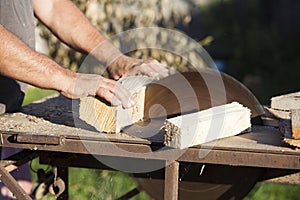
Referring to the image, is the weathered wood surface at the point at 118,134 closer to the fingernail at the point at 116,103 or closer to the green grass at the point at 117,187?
the fingernail at the point at 116,103

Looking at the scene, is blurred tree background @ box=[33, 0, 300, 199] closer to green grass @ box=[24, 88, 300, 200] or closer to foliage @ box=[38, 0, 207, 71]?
foliage @ box=[38, 0, 207, 71]

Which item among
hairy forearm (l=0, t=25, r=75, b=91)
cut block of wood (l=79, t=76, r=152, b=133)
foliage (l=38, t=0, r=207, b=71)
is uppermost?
foliage (l=38, t=0, r=207, b=71)

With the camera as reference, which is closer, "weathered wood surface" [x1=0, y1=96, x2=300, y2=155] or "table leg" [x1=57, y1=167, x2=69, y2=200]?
"weathered wood surface" [x1=0, y1=96, x2=300, y2=155]

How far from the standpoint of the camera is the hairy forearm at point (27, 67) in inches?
113

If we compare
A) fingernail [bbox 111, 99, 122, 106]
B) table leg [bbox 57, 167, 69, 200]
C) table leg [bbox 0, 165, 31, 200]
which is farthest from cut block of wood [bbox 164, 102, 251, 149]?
table leg [bbox 57, 167, 69, 200]

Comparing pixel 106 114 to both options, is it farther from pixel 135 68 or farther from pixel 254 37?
pixel 254 37

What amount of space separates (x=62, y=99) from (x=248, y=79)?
20.2 ft

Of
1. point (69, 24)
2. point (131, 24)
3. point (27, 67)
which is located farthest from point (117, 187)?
point (27, 67)

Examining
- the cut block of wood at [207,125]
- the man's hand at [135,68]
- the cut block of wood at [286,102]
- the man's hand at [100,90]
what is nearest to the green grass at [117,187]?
the man's hand at [135,68]

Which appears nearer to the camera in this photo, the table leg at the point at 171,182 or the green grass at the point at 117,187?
the table leg at the point at 171,182

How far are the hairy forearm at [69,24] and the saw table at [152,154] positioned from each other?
297mm

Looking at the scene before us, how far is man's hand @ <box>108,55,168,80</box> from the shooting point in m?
3.20

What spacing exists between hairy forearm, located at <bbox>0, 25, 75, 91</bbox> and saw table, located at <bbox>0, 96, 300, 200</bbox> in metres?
0.18

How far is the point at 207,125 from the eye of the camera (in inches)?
102
